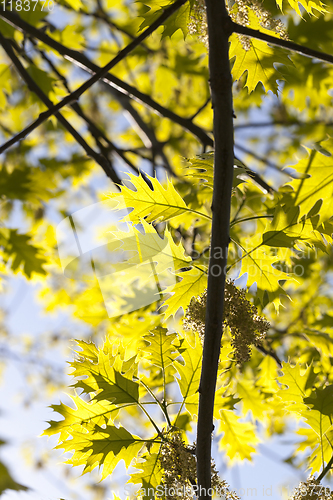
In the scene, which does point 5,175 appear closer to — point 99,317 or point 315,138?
point 99,317

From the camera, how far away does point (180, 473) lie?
4.34ft

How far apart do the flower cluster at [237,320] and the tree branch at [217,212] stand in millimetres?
184

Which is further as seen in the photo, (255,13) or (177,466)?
(255,13)

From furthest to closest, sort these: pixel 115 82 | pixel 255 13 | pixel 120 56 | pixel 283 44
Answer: pixel 115 82 < pixel 255 13 < pixel 120 56 < pixel 283 44

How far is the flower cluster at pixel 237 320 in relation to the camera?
133cm

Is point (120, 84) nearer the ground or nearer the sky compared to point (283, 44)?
nearer the sky

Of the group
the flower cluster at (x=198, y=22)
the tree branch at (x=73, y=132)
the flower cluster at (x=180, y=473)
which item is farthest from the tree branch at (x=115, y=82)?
the flower cluster at (x=180, y=473)

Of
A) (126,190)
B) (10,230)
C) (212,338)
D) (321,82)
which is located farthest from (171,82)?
(212,338)

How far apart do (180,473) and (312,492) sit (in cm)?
48

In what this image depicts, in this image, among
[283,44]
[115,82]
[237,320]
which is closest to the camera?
[283,44]

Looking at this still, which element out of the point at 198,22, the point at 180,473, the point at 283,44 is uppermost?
the point at 198,22

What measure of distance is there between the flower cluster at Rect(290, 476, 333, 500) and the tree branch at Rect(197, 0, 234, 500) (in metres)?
0.39

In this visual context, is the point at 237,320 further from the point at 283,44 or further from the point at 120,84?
the point at 120,84

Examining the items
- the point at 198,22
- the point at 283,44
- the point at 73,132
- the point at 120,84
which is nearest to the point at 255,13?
the point at 198,22
